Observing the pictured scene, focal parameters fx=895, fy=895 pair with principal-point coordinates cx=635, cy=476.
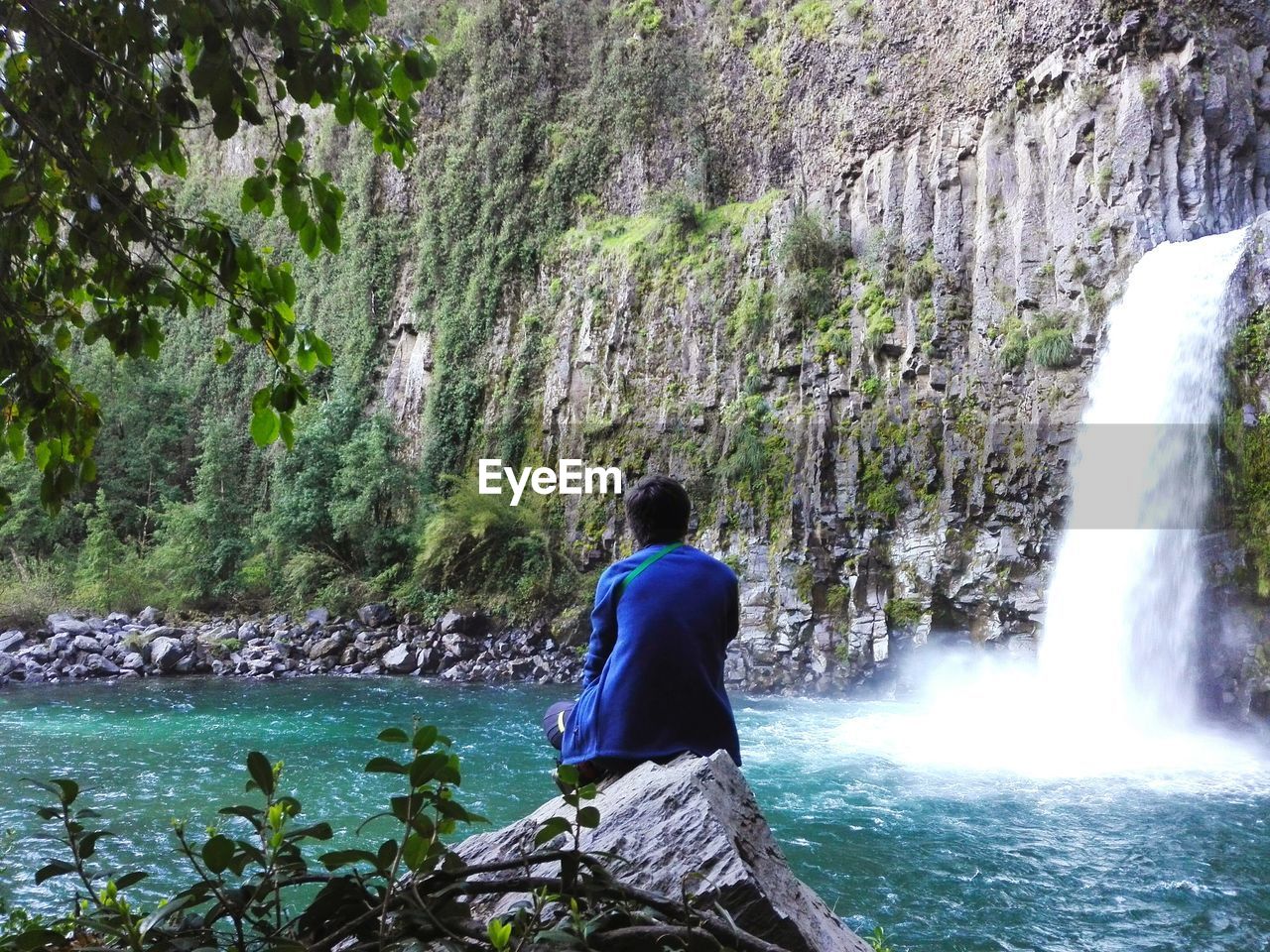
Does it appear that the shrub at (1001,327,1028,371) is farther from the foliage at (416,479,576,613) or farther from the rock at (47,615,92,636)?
the rock at (47,615,92,636)

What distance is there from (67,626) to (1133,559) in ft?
60.2

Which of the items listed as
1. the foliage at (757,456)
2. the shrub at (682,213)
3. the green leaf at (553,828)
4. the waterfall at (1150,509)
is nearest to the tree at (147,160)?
the green leaf at (553,828)

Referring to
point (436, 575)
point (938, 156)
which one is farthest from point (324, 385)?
point (938, 156)

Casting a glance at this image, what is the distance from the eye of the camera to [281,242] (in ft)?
101

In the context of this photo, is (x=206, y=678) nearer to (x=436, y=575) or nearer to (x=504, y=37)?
(x=436, y=575)

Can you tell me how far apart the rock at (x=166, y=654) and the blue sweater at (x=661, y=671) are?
1521 cm

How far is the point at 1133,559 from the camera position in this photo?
37.4 ft

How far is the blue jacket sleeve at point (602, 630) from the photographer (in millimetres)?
2475

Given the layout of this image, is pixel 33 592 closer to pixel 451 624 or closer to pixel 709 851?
pixel 451 624

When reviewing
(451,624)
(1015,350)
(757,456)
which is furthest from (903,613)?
(451,624)

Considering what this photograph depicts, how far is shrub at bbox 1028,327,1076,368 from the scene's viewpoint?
510 inches

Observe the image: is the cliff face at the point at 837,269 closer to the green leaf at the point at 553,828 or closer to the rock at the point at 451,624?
the rock at the point at 451,624

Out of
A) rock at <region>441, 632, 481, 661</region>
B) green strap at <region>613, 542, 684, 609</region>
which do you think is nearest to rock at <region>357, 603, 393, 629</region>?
rock at <region>441, 632, 481, 661</region>

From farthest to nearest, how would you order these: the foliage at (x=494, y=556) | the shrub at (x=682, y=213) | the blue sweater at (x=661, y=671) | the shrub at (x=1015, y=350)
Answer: the shrub at (x=682, y=213) → the foliage at (x=494, y=556) → the shrub at (x=1015, y=350) → the blue sweater at (x=661, y=671)
